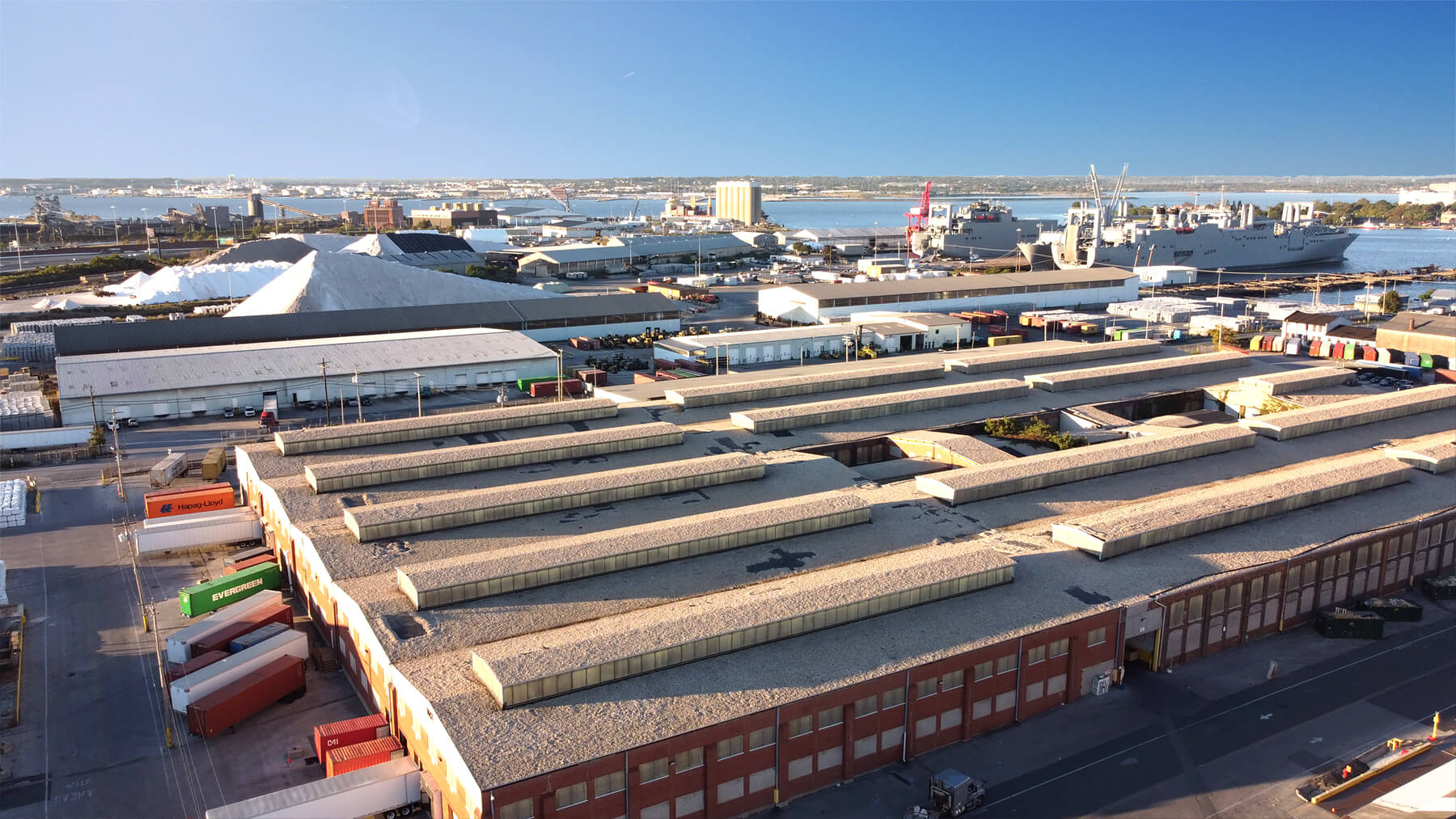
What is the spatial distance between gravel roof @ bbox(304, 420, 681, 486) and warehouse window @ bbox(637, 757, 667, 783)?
18923 millimetres

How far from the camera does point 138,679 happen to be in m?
27.6

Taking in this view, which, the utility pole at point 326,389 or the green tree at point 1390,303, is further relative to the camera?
the green tree at point 1390,303

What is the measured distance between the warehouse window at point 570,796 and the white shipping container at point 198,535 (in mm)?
23425

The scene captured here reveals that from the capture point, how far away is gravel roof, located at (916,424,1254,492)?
114 ft

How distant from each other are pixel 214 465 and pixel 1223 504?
42.0 m

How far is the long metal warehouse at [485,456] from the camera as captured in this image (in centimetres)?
3475

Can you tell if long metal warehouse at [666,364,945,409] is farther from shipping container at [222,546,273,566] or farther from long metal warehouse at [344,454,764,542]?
shipping container at [222,546,273,566]

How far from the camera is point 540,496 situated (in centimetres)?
3247

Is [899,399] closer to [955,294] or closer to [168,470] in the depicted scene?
[168,470]

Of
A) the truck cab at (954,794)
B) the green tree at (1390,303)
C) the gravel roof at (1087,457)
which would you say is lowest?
the truck cab at (954,794)

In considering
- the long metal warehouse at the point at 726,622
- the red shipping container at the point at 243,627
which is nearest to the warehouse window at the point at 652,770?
the long metal warehouse at the point at 726,622

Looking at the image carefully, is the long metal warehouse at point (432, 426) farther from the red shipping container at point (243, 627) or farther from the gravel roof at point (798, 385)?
the red shipping container at point (243, 627)

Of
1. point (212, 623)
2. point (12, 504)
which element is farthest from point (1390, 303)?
point (12, 504)

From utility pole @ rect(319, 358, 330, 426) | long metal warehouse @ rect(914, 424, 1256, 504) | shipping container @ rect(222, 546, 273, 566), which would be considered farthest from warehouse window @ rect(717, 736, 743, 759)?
utility pole @ rect(319, 358, 330, 426)
